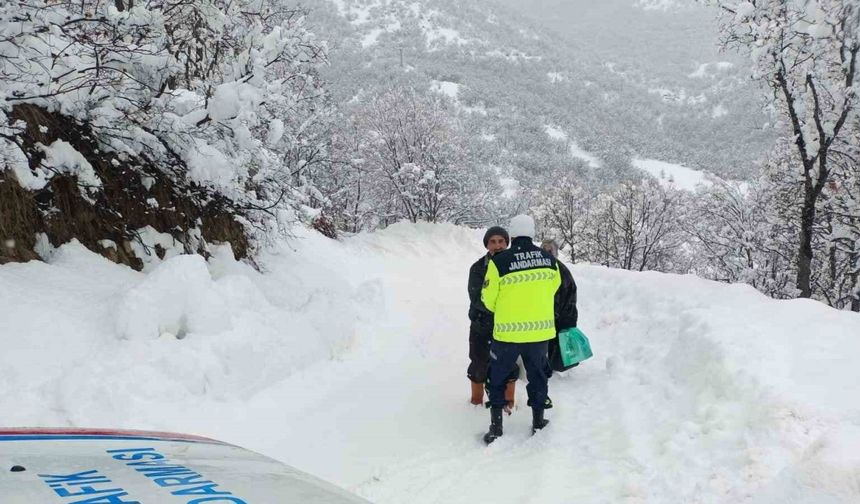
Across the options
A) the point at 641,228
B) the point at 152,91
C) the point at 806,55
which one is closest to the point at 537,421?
the point at 152,91

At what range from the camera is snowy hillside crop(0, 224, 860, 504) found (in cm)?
385

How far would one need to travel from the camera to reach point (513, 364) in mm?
4980

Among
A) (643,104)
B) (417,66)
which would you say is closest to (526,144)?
(417,66)

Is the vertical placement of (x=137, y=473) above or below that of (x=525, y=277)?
below

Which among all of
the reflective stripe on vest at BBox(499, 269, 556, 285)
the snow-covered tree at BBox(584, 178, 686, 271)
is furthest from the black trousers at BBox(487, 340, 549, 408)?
the snow-covered tree at BBox(584, 178, 686, 271)

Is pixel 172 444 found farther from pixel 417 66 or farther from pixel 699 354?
pixel 417 66

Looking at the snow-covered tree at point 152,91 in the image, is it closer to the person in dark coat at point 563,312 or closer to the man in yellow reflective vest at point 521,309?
the man in yellow reflective vest at point 521,309

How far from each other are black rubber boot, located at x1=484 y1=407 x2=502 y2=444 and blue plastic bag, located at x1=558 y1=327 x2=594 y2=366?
151cm

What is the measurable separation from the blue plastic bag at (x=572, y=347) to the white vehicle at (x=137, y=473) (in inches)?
154

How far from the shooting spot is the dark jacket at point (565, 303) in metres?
6.13

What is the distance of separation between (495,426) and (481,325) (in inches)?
40.9

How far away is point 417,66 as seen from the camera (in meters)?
117

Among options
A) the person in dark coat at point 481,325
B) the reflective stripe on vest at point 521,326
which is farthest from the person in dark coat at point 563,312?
the reflective stripe on vest at point 521,326

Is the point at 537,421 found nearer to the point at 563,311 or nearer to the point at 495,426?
the point at 495,426
